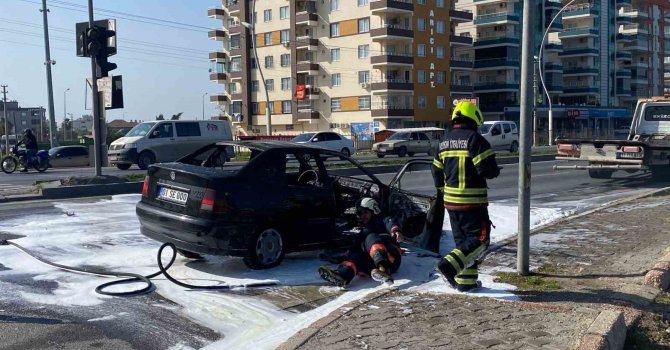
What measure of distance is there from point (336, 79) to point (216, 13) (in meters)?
20.8

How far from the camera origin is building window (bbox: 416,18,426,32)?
73.3 meters

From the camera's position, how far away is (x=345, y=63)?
7519cm

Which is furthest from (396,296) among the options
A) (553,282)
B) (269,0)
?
(269,0)

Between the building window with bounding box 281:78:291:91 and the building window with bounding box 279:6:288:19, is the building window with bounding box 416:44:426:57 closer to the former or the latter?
the building window with bounding box 281:78:291:91

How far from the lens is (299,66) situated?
7900 centimetres

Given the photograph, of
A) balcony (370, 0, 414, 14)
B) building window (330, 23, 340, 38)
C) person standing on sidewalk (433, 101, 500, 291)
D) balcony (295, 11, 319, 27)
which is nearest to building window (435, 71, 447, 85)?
balcony (370, 0, 414, 14)

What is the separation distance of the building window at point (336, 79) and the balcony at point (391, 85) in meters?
5.44

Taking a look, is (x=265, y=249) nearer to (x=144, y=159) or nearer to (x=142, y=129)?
(x=144, y=159)

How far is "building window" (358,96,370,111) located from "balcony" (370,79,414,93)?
157 centimetres

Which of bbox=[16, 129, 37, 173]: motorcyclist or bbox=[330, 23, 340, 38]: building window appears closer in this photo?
bbox=[16, 129, 37, 173]: motorcyclist

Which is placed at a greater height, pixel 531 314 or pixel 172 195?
pixel 172 195

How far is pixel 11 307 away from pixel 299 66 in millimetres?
74109

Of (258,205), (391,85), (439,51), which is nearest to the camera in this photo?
(258,205)

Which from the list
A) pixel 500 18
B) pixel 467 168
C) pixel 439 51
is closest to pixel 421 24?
pixel 439 51
